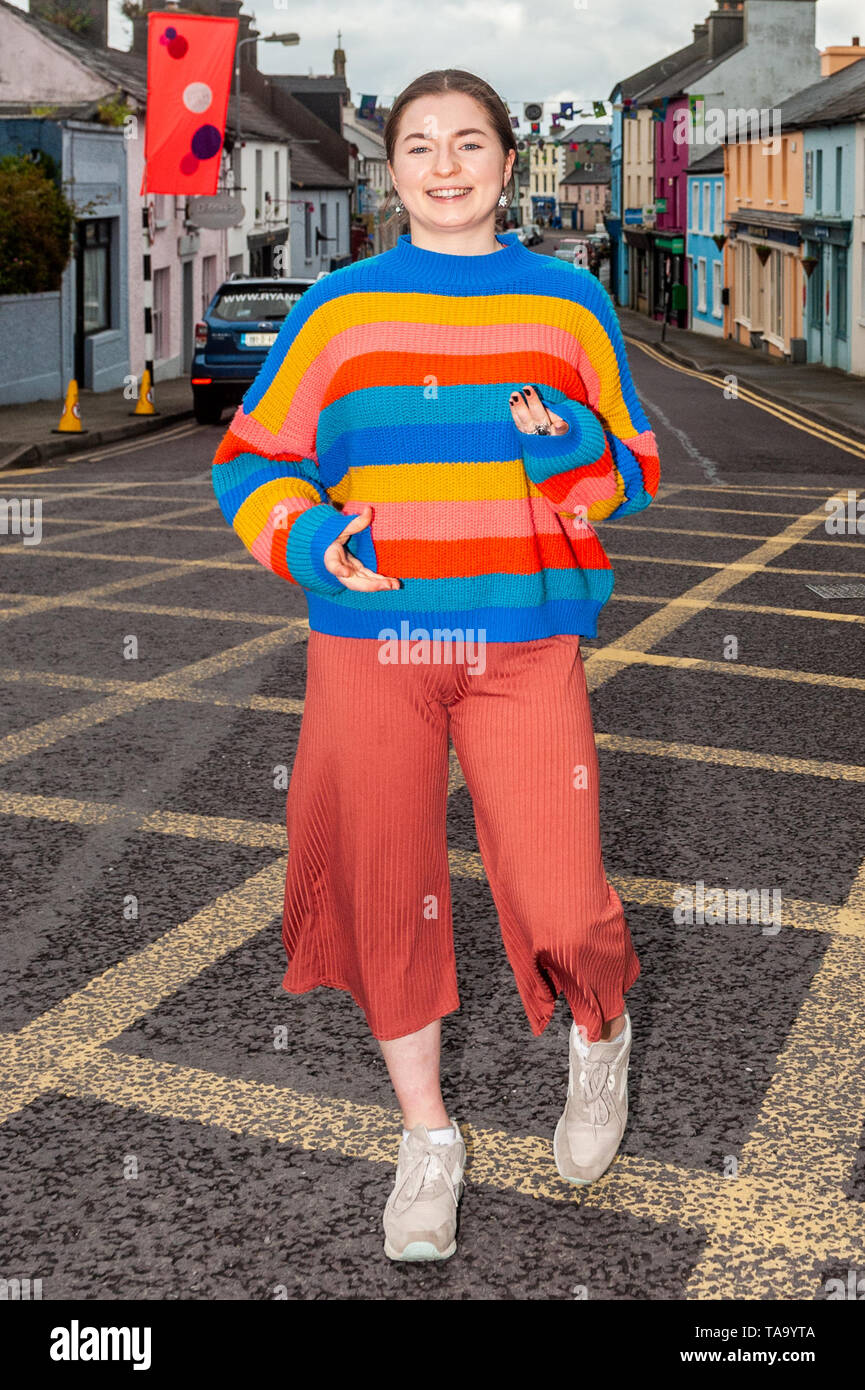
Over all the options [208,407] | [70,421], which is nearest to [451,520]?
[70,421]

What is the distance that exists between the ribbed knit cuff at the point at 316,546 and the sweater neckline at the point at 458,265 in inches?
17.4

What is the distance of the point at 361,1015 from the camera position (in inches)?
149

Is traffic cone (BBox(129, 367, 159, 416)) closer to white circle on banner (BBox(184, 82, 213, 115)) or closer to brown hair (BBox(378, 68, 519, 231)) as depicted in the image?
white circle on banner (BBox(184, 82, 213, 115))

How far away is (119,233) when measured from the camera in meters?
28.9

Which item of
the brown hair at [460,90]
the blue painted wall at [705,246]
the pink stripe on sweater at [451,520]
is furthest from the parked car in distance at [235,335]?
the blue painted wall at [705,246]

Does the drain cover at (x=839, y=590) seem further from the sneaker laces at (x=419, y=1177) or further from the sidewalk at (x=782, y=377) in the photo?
the sidewalk at (x=782, y=377)

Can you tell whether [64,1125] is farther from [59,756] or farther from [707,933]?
[59,756]

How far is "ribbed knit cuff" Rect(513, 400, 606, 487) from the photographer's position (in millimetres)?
2617

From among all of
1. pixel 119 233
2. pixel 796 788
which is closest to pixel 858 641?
pixel 796 788

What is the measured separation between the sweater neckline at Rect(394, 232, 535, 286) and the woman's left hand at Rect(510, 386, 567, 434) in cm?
25

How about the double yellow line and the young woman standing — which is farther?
the double yellow line

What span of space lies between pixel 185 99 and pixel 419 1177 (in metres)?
21.0

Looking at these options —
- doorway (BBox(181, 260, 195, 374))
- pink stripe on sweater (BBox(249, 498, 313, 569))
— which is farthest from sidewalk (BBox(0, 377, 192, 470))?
pink stripe on sweater (BBox(249, 498, 313, 569))

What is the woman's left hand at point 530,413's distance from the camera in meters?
2.57
